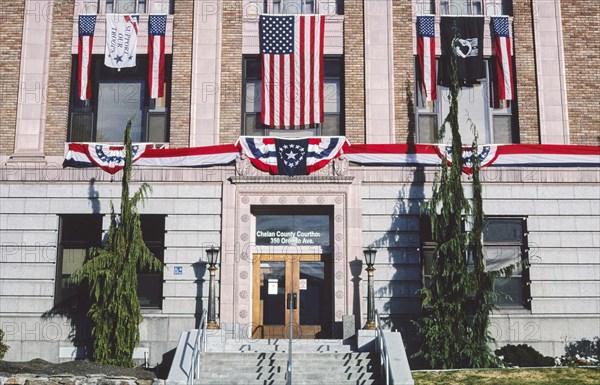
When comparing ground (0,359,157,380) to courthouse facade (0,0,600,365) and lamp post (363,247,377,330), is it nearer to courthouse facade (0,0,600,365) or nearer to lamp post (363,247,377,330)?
courthouse facade (0,0,600,365)

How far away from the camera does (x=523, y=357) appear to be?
19375mm

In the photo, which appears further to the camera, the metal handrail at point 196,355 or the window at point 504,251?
the window at point 504,251

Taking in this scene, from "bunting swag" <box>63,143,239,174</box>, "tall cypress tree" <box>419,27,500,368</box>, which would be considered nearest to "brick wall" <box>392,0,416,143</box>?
"tall cypress tree" <box>419,27,500,368</box>

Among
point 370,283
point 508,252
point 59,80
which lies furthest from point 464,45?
point 59,80

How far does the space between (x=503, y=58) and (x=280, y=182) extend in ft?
24.9

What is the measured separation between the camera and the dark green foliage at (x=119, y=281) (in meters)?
19.5

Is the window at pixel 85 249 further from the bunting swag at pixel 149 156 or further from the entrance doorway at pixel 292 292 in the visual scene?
the entrance doorway at pixel 292 292

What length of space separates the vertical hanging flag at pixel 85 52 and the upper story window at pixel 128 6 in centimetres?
64

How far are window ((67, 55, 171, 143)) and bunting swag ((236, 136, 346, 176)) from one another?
9.07ft

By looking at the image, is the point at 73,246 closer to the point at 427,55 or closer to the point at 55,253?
the point at 55,253

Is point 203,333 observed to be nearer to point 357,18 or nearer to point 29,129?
point 29,129

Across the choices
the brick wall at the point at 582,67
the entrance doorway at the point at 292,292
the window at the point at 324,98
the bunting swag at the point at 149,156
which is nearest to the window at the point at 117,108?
the bunting swag at the point at 149,156

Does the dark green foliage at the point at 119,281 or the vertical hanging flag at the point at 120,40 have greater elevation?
the vertical hanging flag at the point at 120,40

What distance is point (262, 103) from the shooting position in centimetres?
2241
